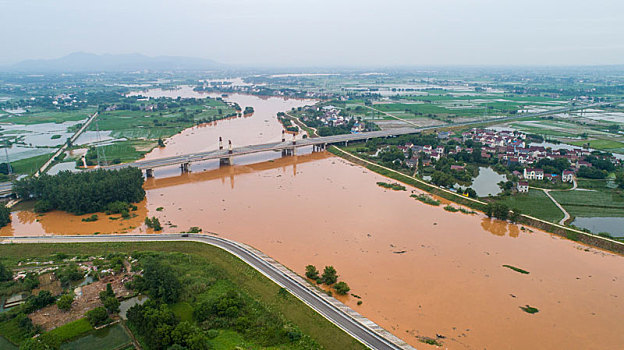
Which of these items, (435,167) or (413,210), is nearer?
(413,210)

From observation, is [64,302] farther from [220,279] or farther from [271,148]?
[271,148]

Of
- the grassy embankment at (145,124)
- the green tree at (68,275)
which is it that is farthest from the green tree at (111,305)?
the grassy embankment at (145,124)

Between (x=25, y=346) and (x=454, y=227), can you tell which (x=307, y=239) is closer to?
(x=454, y=227)

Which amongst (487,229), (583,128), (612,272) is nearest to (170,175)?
(487,229)

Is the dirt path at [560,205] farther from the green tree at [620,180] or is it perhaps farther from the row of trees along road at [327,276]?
the row of trees along road at [327,276]

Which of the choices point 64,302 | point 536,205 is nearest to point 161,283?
point 64,302

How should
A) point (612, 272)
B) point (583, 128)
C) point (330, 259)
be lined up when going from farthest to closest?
point (583, 128)
point (330, 259)
point (612, 272)

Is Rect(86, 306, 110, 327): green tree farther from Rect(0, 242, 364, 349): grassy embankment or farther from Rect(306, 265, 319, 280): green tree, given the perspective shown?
Rect(306, 265, 319, 280): green tree

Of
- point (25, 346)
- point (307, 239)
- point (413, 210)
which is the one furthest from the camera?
point (413, 210)
